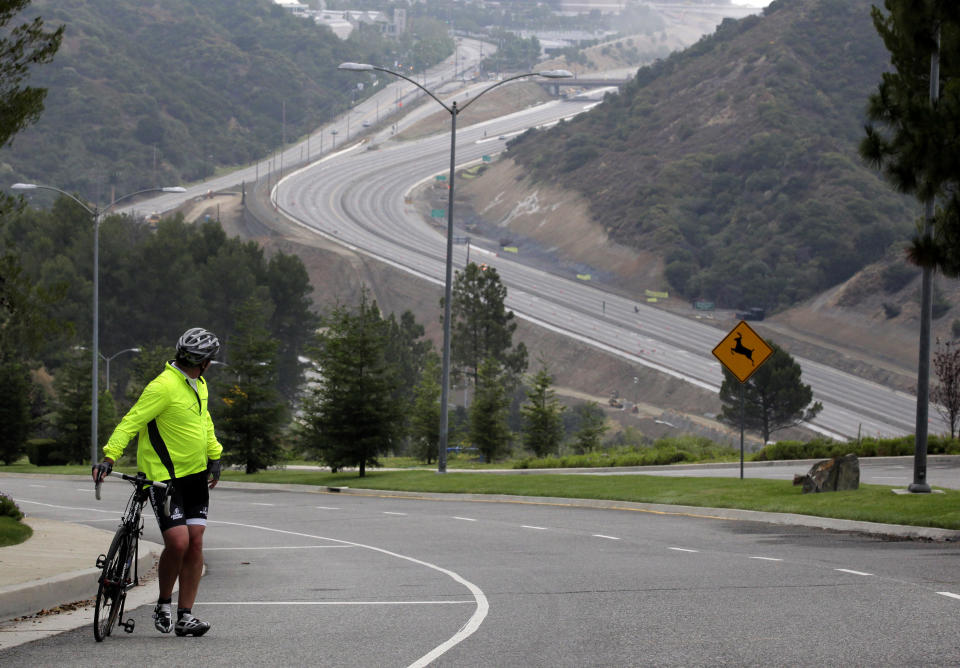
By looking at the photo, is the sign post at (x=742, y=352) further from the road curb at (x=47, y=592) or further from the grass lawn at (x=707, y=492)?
the road curb at (x=47, y=592)

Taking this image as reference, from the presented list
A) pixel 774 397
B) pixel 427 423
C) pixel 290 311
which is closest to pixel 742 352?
pixel 427 423

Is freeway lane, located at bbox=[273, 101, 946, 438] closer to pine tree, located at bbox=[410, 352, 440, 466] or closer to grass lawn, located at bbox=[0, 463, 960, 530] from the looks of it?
pine tree, located at bbox=[410, 352, 440, 466]

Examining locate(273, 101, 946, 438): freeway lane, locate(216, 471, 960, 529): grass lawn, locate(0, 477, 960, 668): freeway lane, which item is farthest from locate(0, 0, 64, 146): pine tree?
locate(273, 101, 946, 438): freeway lane

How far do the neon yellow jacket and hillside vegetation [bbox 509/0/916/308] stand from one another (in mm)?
97233

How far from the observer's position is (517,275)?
111188 mm

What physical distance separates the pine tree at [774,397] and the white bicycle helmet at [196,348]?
58.8 metres

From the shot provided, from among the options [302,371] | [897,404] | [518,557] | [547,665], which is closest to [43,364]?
[302,371]

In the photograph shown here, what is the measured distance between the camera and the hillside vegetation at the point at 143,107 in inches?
5955

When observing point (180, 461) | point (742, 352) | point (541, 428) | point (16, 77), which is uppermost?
point (16, 77)

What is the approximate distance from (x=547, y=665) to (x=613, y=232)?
112443 mm

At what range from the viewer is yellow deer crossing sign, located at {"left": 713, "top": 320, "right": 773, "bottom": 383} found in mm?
23188

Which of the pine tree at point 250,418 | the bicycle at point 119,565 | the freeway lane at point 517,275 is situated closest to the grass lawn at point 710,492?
the pine tree at point 250,418

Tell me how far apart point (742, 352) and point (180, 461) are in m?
16.8

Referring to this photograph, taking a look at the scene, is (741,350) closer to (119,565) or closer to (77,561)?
(77,561)
